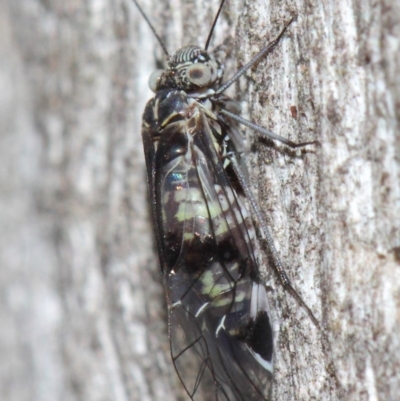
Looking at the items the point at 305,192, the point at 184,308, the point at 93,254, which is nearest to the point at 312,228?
the point at 305,192

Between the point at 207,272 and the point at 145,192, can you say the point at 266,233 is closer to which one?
the point at 207,272

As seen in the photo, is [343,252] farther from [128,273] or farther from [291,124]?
[128,273]

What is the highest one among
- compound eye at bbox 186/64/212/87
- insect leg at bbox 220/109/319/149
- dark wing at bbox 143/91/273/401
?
compound eye at bbox 186/64/212/87

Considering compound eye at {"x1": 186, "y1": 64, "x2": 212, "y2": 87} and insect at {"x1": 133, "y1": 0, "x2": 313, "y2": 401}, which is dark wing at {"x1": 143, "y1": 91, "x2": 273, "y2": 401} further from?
compound eye at {"x1": 186, "y1": 64, "x2": 212, "y2": 87}

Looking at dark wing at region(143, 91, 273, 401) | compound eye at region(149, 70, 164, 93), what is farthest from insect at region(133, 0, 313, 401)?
compound eye at region(149, 70, 164, 93)

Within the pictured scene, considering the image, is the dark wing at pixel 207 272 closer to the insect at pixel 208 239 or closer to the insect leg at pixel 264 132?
the insect at pixel 208 239

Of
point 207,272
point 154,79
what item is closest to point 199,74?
point 154,79

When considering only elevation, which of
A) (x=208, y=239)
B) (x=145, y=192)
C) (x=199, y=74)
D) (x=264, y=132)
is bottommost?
(x=208, y=239)
